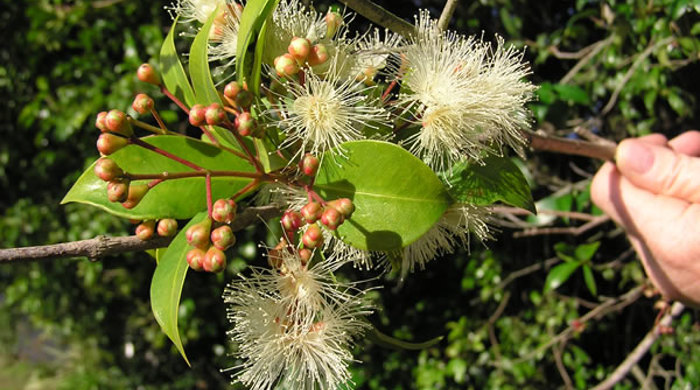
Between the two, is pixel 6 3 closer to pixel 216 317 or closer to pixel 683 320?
pixel 216 317

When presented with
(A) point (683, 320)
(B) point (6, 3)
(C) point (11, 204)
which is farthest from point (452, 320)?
(B) point (6, 3)

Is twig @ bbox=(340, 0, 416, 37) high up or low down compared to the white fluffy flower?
up

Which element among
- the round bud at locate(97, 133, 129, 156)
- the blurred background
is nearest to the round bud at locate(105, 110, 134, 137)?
the round bud at locate(97, 133, 129, 156)

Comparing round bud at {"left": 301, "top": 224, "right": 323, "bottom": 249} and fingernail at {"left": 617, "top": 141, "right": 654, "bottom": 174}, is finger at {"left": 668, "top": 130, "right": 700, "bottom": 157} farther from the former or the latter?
round bud at {"left": 301, "top": 224, "right": 323, "bottom": 249}

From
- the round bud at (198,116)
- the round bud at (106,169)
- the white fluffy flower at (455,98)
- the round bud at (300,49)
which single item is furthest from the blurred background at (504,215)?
the round bud at (106,169)

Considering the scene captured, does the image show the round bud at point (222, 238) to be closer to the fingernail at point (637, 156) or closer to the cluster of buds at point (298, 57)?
the cluster of buds at point (298, 57)

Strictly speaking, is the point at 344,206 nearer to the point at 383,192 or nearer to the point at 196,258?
the point at 383,192
